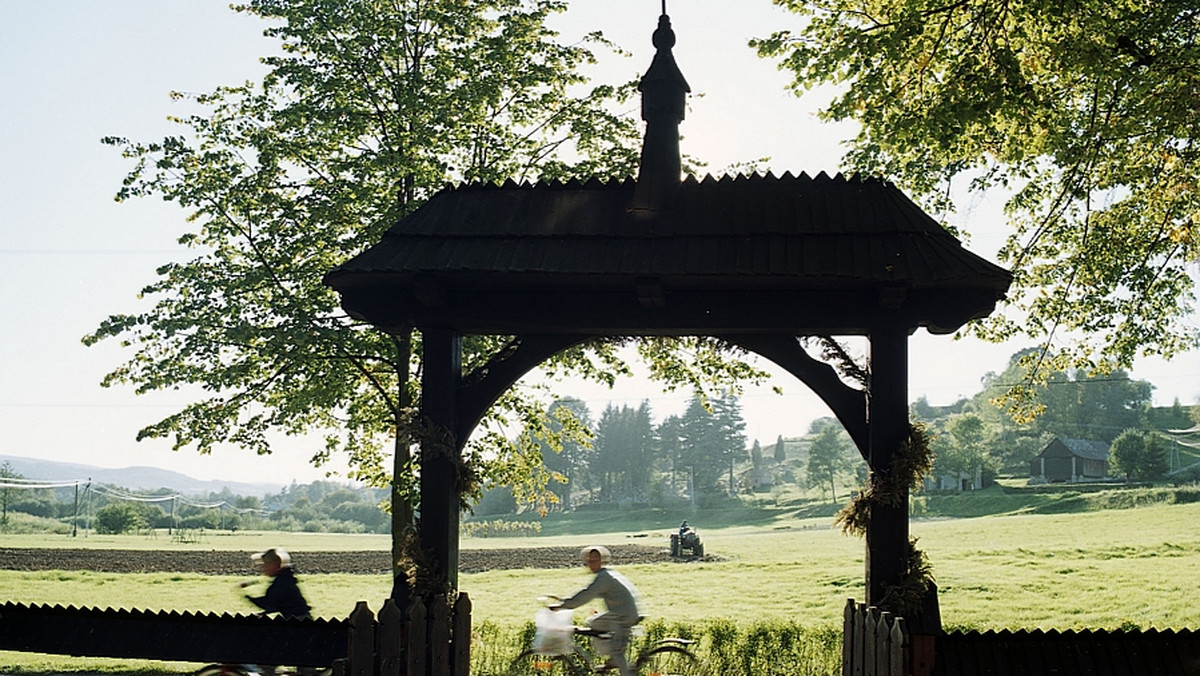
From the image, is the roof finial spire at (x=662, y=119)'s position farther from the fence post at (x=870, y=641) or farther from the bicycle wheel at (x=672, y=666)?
the bicycle wheel at (x=672, y=666)

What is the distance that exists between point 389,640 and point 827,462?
2901 inches

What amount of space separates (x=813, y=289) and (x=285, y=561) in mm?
5108

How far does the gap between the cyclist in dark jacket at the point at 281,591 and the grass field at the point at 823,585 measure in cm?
501

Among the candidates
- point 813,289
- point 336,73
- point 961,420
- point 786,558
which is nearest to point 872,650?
point 813,289

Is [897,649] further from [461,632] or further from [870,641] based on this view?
[461,632]

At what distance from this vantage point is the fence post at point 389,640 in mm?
7704

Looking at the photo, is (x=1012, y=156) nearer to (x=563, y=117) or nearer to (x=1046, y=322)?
(x=1046, y=322)

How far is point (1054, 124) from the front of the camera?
11195 mm

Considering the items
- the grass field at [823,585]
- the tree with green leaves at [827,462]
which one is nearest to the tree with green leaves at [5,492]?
the grass field at [823,585]

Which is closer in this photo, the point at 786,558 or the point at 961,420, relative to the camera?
the point at 786,558

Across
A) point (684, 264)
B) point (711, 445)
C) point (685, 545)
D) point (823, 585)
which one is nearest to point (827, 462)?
point (711, 445)

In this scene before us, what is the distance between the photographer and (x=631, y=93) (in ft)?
50.3

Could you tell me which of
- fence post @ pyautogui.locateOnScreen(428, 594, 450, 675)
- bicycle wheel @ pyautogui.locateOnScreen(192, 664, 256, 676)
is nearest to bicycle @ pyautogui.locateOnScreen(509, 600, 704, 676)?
fence post @ pyautogui.locateOnScreen(428, 594, 450, 675)

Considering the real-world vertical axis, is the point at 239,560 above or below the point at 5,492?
below
